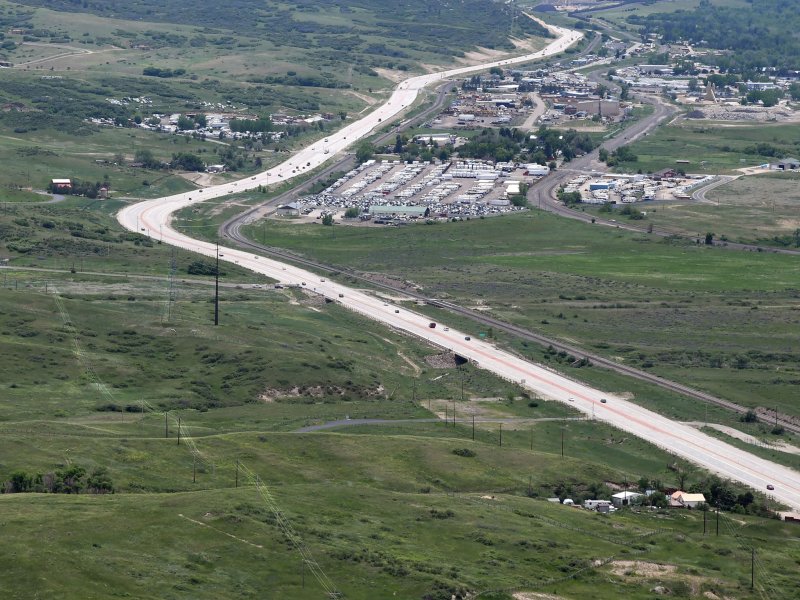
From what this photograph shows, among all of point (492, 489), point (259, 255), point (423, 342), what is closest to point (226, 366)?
point (423, 342)

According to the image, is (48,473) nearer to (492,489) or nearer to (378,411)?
(492,489)

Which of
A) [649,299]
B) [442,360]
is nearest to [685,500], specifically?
[442,360]

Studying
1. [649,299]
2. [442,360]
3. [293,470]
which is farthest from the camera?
[649,299]

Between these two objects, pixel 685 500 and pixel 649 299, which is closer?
pixel 685 500

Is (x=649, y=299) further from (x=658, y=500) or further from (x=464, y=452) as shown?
(x=658, y=500)

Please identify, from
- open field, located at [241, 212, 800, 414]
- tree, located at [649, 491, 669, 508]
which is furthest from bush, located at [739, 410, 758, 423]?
tree, located at [649, 491, 669, 508]

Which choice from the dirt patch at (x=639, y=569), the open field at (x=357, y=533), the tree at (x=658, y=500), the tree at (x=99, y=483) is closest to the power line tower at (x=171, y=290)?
the open field at (x=357, y=533)

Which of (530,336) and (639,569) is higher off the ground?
(639,569)
